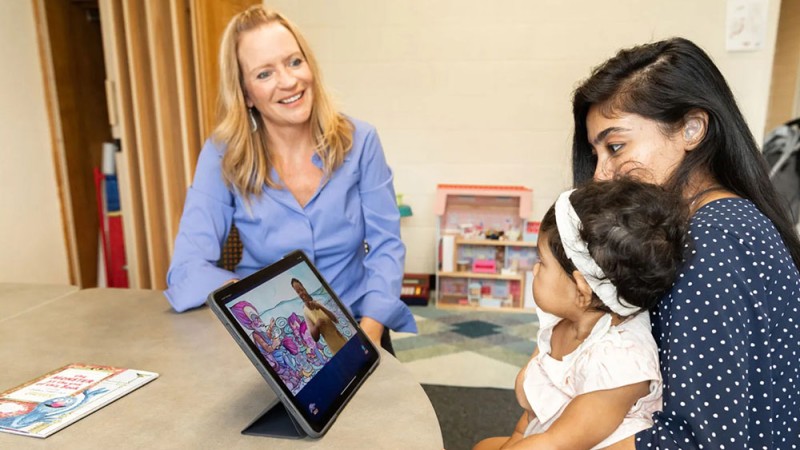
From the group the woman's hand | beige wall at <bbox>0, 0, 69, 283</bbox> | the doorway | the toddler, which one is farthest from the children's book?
the doorway

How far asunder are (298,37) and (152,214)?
152 centimetres

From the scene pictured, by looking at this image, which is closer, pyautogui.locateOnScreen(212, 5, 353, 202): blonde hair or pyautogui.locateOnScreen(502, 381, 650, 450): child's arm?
pyautogui.locateOnScreen(502, 381, 650, 450): child's arm

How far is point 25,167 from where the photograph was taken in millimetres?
2725

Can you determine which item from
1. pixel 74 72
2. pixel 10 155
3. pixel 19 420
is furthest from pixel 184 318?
pixel 74 72

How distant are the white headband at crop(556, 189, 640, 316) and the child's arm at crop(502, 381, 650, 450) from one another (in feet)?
0.40

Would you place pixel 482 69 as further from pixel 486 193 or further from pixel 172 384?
pixel 172 384

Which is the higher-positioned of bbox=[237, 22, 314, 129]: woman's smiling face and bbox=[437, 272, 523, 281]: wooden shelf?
bbox=[237, 22, 314, 129]: woman's smiling face

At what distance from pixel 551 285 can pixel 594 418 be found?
0.22 meters

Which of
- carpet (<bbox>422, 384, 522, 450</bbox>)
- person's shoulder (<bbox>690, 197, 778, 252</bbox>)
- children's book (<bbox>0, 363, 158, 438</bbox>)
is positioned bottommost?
carpet (<bbox>422, 384, 522, 450</bbox>)

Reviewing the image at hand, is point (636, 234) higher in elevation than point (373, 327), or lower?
higher

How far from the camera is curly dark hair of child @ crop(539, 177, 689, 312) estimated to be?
80cm

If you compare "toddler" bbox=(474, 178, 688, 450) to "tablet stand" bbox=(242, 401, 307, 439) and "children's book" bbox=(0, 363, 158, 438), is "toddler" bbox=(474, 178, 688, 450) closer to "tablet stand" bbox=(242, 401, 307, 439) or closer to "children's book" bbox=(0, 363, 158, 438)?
"tablet stand" bbox=(242, 401, 307, 439)

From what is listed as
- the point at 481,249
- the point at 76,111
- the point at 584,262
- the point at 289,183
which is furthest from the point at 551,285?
the point at 76,111

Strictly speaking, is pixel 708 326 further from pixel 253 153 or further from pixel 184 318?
→ pixel 253 153
